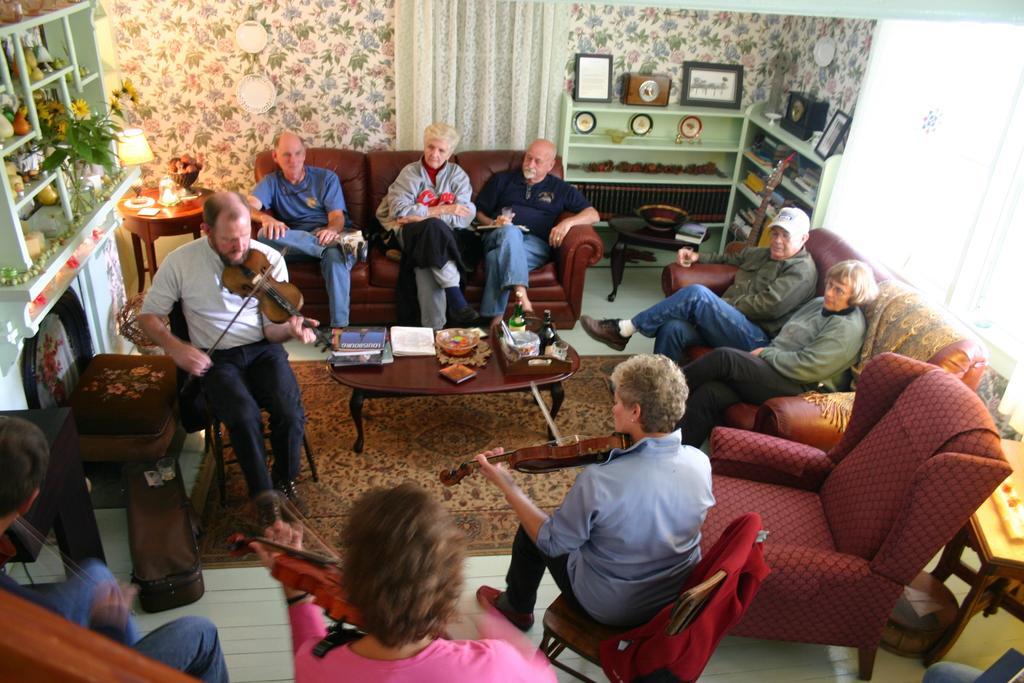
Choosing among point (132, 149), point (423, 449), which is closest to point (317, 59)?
point (132, 149)

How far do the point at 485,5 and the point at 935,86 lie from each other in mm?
2603

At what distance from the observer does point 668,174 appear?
5.58 meters

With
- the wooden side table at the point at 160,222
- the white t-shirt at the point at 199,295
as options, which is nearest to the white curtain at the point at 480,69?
the wooden side table at the point at 160,222

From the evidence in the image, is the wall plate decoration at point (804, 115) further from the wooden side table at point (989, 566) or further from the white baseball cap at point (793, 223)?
the wooden side table at point (989, 566)

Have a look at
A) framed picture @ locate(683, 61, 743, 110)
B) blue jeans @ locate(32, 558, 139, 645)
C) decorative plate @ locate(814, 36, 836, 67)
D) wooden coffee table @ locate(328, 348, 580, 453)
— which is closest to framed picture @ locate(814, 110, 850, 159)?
decorative plate @ locate(814, 36, 836, 67)

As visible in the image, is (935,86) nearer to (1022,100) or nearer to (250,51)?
(1022,100)

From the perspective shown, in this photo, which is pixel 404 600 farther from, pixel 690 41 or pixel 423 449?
pixel 690 41

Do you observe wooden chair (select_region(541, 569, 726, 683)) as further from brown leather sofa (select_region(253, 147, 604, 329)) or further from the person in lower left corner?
brown leather sofa (select_region(253, 147, 604, 329))

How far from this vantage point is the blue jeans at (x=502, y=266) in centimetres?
441

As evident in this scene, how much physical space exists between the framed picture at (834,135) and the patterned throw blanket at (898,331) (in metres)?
1.26

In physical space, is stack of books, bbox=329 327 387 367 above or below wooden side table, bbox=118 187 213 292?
below

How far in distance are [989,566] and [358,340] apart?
8.23ft

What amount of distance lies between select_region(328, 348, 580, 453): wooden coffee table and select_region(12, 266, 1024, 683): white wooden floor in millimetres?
733

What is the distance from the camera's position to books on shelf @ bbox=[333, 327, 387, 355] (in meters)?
3.48
